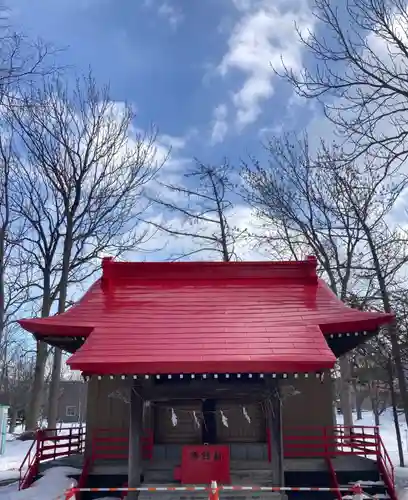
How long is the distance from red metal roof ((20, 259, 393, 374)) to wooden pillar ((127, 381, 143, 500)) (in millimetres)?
1114

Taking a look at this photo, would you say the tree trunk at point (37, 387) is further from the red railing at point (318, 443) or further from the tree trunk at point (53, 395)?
the red railing at point (318, 443)

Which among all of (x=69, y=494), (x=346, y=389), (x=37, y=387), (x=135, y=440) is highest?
(x=37, y=387)

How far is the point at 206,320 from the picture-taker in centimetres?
1120

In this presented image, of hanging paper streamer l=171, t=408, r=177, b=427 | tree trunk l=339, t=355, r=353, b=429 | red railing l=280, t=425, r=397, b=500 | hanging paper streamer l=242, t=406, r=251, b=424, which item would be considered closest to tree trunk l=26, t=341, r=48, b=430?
hanging paper streamer l=171, t=408, r=177, b=427

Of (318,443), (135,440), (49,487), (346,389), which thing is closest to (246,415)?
(318,443)

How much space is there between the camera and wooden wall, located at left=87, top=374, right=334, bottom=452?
38.7 ft

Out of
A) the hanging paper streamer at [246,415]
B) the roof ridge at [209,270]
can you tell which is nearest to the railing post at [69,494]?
the hanging paper streamer at [246,415]

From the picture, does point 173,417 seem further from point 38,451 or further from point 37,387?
point 37,387

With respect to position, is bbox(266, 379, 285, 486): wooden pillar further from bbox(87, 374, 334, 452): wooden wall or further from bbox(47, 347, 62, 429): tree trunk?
bbox(47, 347, 62, 429): tree trunk

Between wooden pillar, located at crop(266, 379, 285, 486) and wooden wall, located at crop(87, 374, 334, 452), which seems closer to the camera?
wooden pillar, located at crop(266, 379, 285, 486)

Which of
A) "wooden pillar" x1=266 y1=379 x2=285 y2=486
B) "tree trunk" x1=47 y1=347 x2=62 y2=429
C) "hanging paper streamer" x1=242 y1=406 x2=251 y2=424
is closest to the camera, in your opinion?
"wooden pillar" x1=266 y1=379 x2=285 y2=486

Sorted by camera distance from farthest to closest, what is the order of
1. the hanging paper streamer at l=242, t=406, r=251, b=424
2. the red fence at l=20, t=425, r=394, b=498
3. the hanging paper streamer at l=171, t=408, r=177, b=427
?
1. the hanging paper streamer at l=242, t=406, r=251, b=424
2. the red fence at l=20, t=425, r=394, b=498
3. the hanging paper streamer at l=171, t=408, r=177, b=427

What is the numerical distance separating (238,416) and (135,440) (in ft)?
10.5

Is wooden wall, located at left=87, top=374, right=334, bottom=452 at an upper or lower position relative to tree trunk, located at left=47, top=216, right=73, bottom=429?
lower
